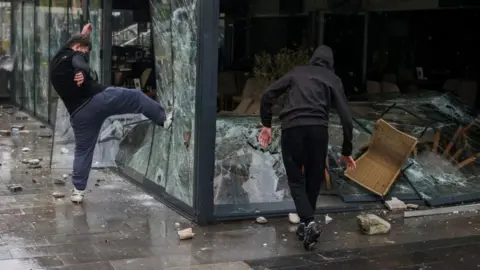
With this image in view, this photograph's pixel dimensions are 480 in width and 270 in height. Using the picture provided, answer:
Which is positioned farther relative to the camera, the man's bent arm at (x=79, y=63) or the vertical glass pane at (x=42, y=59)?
the vertical glass pane at (x=42, y=59)

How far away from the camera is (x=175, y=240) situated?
6074 millimetres

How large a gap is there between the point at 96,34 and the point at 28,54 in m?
5.63

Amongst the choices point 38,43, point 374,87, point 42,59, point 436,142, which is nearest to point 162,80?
point 436,142

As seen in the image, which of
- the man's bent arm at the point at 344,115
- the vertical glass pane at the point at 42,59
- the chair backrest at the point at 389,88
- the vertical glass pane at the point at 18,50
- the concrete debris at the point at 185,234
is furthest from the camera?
the vertical glass pane at the point at 18,50

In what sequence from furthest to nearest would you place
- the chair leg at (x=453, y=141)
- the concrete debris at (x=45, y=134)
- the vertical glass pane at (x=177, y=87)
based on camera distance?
the concrete debris at (x=45, y=134), the chair leg at (x=453, y=141), the vertical glass pane at (x=177, y=87)

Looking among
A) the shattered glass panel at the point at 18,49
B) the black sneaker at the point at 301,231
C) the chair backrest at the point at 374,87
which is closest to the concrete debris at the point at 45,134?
the shattered glass panel at the point at 18,49

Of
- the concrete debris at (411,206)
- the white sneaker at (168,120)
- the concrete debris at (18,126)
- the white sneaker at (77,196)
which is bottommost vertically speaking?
the concrete debris at (411,206)

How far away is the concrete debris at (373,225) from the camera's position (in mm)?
6402

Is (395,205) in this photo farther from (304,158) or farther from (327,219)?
(304,158)

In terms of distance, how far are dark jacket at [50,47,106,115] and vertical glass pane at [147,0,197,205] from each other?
2.80 feet

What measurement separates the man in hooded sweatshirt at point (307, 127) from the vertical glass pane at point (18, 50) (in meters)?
11.2

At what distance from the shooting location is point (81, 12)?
1057cm

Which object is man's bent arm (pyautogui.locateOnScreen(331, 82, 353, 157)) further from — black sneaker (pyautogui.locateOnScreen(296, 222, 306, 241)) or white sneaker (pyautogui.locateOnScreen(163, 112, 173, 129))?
white sneaker (pyautogui.locateOnScreen(163, 112, 173, 129))

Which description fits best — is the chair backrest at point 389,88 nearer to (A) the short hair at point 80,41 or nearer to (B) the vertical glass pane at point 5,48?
(A) the short hair at point 80,41
